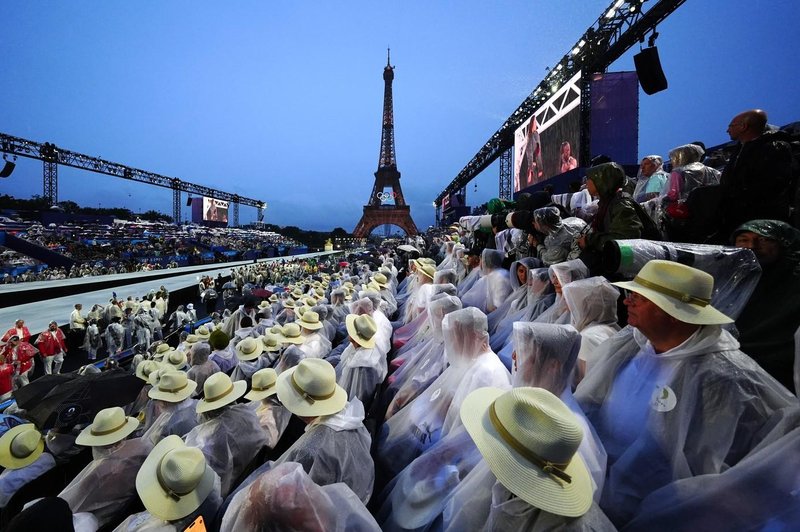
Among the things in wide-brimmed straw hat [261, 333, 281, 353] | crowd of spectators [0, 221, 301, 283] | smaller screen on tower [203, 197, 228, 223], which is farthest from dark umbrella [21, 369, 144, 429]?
smaller screen on tower [203, 197, 228, 223]

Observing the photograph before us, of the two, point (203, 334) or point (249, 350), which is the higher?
point (249, 350)

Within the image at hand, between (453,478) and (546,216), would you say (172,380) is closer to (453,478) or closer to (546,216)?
(453,478)

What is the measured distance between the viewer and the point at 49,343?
8.03 m

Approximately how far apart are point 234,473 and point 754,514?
310 centimetres

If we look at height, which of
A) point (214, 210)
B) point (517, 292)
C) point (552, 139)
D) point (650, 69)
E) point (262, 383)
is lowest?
point (262, 383)

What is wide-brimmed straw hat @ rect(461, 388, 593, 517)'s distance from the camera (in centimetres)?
117

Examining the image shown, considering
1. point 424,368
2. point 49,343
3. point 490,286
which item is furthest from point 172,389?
point 49,343

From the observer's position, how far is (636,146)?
10.5m

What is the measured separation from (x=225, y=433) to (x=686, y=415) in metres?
3.04

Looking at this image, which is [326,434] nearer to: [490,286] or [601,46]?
[490,286]

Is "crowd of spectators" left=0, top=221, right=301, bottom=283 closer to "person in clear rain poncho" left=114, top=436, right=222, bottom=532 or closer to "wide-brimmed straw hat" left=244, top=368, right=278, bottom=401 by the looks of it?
"wide-brimmed straw hat" left=244, top=368, right=278, bottom=401

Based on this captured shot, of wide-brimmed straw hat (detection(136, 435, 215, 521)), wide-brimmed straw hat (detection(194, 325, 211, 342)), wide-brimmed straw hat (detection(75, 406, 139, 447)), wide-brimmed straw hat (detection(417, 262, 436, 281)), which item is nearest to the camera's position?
wide-brimmed straw hat (detection(136, 435, 215, 521))

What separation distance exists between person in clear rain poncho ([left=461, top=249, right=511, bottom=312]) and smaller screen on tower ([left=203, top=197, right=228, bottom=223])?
2203 inches

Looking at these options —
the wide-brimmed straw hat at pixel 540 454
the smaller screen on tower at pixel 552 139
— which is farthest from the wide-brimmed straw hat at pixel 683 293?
the smaller screen on tower at pixel 552 139
